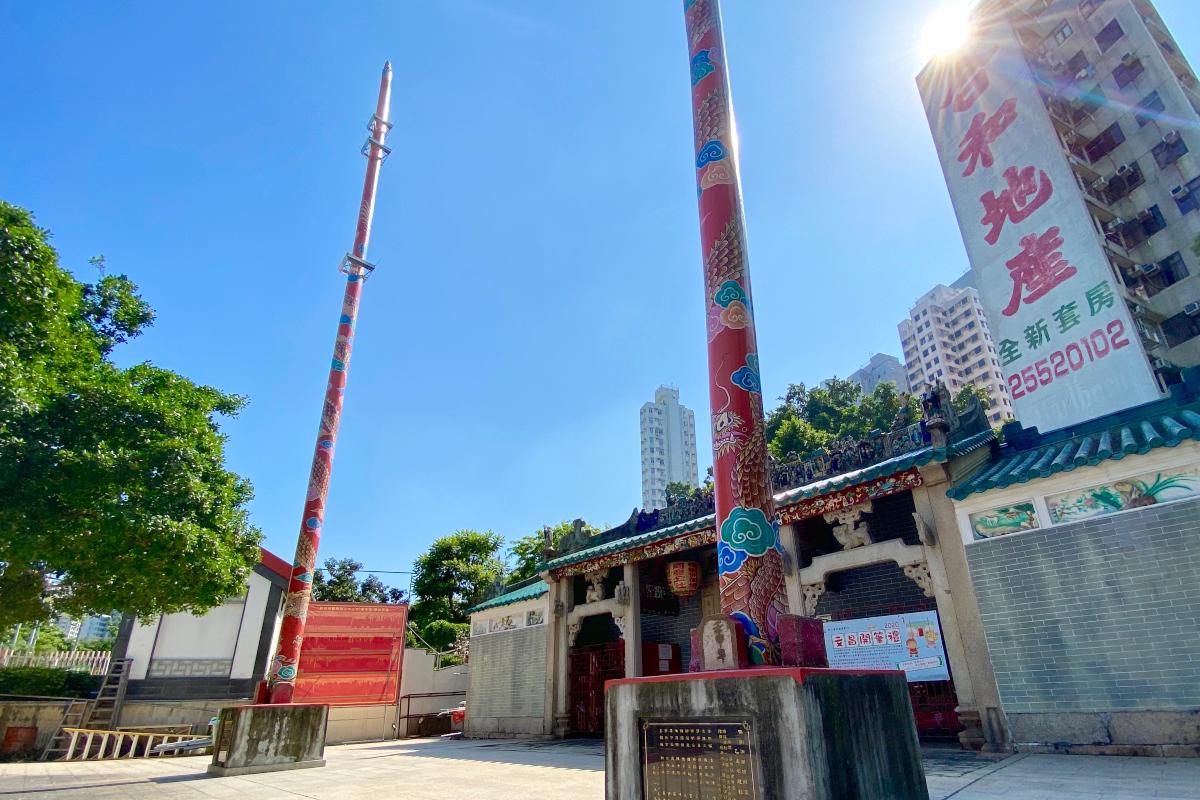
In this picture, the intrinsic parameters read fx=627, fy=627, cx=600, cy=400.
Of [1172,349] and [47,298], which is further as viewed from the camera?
[1172,349]

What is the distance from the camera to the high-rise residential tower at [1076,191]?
1563 centimetres

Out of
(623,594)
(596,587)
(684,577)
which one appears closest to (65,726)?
(596,587)

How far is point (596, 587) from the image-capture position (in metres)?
12.9

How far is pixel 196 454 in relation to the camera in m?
8.01

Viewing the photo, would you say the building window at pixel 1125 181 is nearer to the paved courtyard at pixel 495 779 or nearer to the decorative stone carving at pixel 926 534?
the decorative stone carving at pixel 926 534

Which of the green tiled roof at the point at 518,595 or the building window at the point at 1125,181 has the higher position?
the building window at the point at 1125,181

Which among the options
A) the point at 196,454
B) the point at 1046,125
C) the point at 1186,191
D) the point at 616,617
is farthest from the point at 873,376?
the point at 196,454

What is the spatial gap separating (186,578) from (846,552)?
8.76 meters

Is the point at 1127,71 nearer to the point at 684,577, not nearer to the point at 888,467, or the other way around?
the point at 888,467

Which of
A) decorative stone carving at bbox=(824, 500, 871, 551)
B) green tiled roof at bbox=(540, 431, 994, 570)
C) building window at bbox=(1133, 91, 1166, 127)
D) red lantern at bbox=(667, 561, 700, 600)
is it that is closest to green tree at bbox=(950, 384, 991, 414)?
green tiled roof at bbox=(540, 431, 994, 570)

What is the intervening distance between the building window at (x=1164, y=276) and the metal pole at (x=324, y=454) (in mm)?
26140

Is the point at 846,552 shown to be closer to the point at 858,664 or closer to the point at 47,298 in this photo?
the point at 858,664

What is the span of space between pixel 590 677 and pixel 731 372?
33.3 feet

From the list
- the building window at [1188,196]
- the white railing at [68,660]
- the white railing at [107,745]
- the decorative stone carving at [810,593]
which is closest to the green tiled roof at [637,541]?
the decorative stone carving at [810,593]
